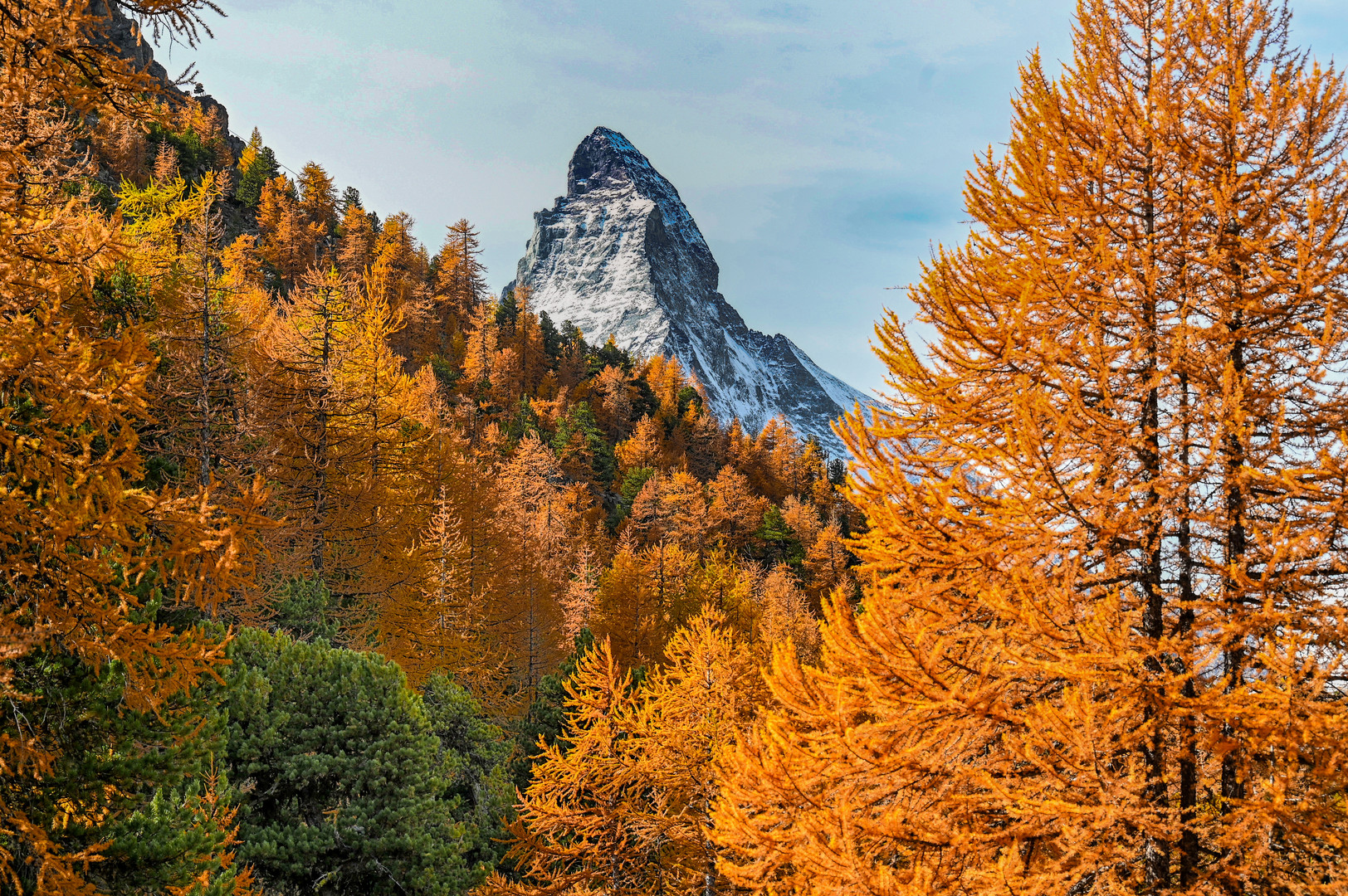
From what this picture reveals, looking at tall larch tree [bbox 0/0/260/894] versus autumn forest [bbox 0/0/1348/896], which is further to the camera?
tall larch tree [bbox 0/0/260/894]

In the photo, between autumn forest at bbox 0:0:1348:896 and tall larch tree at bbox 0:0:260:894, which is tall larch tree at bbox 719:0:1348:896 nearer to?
autumn forest at bbox 0:0:1348:896

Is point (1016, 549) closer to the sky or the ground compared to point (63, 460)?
closer to the sky

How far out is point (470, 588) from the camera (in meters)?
22.7

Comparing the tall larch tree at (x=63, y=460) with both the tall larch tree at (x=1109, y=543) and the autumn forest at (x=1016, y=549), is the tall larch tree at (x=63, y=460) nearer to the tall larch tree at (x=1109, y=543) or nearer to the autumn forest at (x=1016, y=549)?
the autumn forest at (x=1016, y=549)

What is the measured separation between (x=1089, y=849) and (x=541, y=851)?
31.2 ft

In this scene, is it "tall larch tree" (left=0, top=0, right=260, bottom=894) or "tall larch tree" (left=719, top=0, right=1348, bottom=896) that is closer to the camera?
"tall larch tree" (left=719, top=0, right=1348, bottom=896)

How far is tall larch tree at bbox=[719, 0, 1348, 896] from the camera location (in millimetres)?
3338

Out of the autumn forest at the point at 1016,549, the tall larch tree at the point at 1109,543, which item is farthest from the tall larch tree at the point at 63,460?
the tall larch tree at the point at 1109,543

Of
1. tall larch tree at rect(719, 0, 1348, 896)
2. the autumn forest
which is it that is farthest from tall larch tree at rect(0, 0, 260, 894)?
tall larch tree at rect(719, 0, 1348, 896)

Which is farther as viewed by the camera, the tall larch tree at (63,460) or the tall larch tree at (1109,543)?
the tall larch tree at (63,460)

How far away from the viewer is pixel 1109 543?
393cm

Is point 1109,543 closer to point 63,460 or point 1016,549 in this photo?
point 1016,549

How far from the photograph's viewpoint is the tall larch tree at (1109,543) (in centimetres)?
334

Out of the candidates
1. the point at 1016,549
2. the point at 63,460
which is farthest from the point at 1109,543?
the point at 63,460
